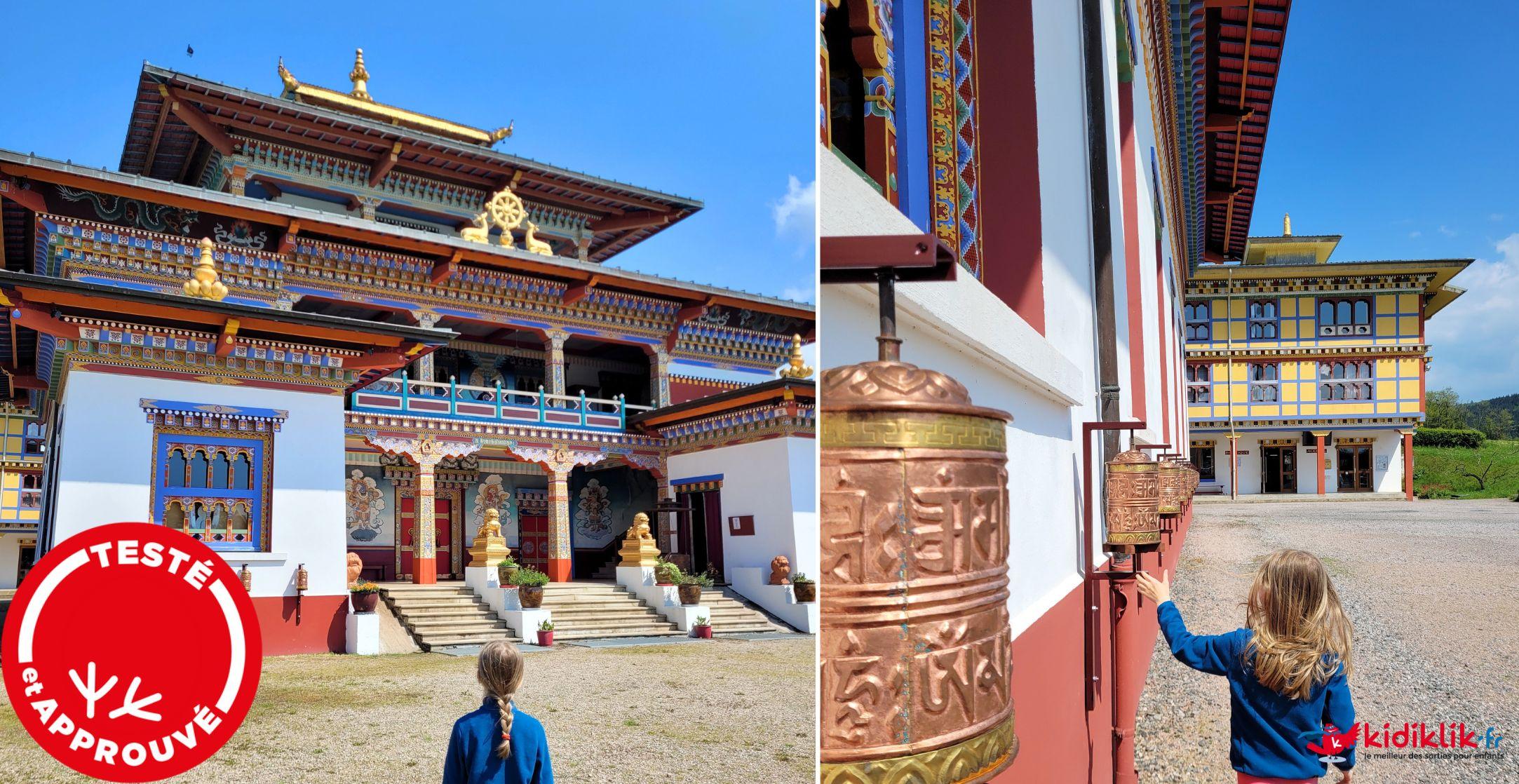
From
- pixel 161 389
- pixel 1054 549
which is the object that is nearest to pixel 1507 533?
pixel 1054 549

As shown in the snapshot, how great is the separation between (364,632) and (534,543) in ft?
7.91

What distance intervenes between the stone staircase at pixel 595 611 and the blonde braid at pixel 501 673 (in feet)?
10.6

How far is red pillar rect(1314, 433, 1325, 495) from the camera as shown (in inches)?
792

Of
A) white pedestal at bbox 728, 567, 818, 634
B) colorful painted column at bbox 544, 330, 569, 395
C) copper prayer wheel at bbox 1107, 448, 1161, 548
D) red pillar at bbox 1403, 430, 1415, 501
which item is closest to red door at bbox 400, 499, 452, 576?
colorful painted column at bbox 544, 330, 569, 395

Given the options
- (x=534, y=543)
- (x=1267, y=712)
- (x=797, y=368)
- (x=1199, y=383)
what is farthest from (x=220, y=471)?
(x=1199, y=383)

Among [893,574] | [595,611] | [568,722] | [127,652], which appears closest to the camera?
[893,574]

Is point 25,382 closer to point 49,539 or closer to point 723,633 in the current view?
point 49,539

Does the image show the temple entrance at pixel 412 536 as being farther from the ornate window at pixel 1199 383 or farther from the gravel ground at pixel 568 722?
the ornate window at pixel 1199 383

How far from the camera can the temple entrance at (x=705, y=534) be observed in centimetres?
411

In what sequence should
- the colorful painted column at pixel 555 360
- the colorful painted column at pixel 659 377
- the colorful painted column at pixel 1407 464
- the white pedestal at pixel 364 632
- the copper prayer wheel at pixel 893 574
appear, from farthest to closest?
the colorful painted column at pixel 1407 464, the colorful painted column at pixel 555 360, the colorful painted column at pixel 659 377, the white pedestal at pixel 364 632, the copper prayer wheel at pixel 893 574

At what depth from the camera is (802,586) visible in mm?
2891

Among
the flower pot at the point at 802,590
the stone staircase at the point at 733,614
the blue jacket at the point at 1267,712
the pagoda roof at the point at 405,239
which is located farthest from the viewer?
the pagoda roof at the point at 405,239

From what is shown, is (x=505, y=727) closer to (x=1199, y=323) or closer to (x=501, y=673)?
(x=501, y=673)

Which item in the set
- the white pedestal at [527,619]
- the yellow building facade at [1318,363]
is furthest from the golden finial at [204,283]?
the yellow building facade at [1318,363]
